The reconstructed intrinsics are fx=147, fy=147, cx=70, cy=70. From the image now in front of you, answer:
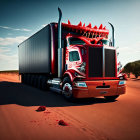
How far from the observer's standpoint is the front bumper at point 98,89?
652 cm

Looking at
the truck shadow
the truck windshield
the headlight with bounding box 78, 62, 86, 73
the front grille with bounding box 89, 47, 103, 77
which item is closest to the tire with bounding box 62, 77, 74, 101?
the truck shadow

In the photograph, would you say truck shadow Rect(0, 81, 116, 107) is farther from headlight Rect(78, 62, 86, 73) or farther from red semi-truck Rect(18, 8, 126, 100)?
headlight Rect(78, 62, 86, 73)

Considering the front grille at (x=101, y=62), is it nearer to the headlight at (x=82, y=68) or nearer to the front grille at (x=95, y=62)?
the front grille at (x=95, y=62)

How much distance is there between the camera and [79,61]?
6.98m

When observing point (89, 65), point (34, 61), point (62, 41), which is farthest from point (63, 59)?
point (34, 61)

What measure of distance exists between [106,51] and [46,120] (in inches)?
179

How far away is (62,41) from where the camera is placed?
27.8ft

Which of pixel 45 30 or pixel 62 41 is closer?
pixel 62 41

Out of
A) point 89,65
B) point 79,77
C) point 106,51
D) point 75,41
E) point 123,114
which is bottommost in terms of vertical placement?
point 123,114

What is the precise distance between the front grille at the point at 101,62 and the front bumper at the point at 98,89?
0.40 meters

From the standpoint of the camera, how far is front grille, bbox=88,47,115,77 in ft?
22.6

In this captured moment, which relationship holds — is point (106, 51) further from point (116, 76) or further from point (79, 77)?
point (79, 77)

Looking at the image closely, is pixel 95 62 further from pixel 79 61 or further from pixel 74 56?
pixel 74 56

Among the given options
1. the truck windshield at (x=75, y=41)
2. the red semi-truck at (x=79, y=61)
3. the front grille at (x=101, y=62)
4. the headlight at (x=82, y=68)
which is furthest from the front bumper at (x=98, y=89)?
the truck windshield at (x=75, y=41)
